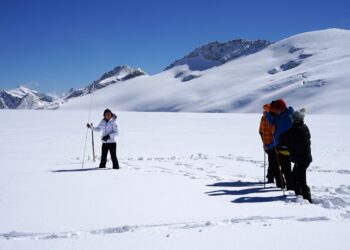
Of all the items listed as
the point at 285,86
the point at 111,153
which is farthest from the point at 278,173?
the point at 285,86

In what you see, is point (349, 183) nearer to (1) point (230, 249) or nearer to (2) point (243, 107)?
(1) point (230, 249)

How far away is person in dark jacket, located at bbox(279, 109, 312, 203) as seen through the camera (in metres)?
8.11

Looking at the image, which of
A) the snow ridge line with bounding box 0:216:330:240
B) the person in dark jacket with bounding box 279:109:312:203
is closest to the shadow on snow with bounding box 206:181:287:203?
the person in dark jacket with bounding box 279:109:312:203

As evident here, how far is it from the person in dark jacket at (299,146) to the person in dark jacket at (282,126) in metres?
0.56

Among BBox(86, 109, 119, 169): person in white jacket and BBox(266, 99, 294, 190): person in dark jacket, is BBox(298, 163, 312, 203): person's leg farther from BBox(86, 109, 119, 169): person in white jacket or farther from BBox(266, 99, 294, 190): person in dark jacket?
BBox(86, 109, 119, 169): person in white jacket

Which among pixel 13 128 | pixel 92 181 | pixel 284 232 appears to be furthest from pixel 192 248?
pixel 13 128

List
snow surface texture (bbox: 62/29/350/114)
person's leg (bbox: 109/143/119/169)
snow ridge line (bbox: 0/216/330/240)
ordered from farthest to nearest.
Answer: snow surface texture (bbox: 62/29/350/114), person's leg (bbox: 109/143/119/169), snow ridge line (bbox: 0/216/330/240)

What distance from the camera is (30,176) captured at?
9.78 m

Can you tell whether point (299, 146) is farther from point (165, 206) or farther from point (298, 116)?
point (165, 206)

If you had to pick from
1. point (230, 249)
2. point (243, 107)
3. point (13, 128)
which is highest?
point (243, 107)

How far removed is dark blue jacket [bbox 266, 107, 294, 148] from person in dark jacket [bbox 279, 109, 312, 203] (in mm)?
746

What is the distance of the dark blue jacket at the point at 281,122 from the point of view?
29.5 ft

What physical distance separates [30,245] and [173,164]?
8.10 m

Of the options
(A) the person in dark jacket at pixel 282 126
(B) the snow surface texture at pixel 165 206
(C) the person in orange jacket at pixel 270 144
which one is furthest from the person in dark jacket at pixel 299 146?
(C) the person in orange jacket at pixel 270 144
